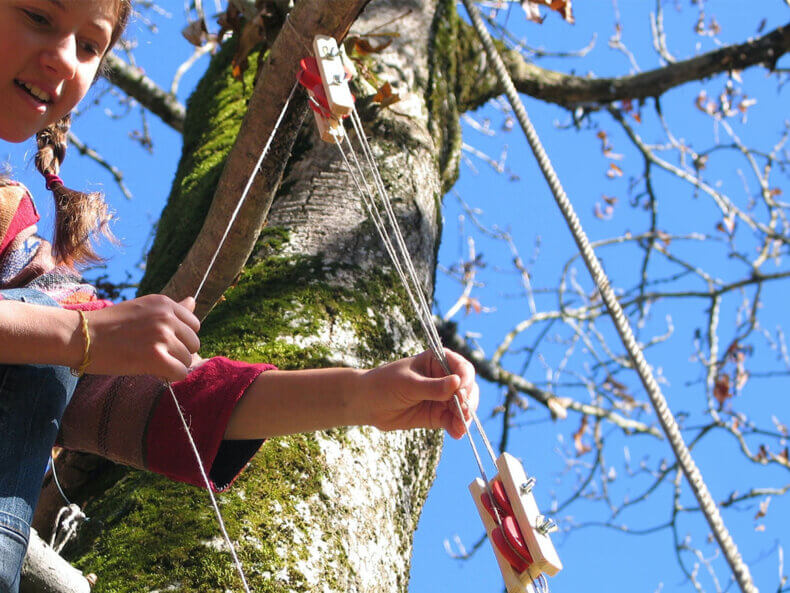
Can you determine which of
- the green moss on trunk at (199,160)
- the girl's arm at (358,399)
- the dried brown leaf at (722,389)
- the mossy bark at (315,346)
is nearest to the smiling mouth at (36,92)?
the girl's arm at (358,399)

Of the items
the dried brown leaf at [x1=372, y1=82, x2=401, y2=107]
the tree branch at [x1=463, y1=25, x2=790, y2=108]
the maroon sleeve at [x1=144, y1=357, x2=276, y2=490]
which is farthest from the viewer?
the tree branch at [x1=463, y1=25, x2=790, y2=108]

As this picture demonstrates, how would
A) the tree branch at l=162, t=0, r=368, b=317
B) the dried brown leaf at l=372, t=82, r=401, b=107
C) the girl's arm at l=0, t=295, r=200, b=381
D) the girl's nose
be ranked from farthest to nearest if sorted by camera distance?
the dried brown leaf at l=372, t=82, r=401, b=107 → the tree branch at l=162, t=0, r=368, b=317 → the girl's nose → the girl's arm at l=0, t=295, r=200, b=381

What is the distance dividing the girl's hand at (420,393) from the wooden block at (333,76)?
0.39 metres

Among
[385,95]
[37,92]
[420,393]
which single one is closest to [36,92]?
[37,92]

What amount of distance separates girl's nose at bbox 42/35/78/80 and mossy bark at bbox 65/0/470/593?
0.54m

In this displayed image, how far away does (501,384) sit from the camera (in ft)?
11.1

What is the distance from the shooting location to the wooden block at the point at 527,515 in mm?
860

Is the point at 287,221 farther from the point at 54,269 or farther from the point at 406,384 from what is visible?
the point at 406,384

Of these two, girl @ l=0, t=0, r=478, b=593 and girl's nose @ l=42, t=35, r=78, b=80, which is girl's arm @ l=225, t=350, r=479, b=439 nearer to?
girl @ l=0, t=0, r=478, b=593

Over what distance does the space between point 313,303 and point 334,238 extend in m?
0.19

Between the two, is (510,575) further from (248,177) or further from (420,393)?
(248,177)

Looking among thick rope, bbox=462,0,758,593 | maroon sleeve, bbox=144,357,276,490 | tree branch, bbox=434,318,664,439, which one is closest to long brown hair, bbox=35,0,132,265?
maroon sleeve, bbox=144,357,276,490

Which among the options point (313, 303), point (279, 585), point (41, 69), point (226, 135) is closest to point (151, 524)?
point (279, 585)

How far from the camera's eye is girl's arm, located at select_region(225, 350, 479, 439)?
3.20ft
